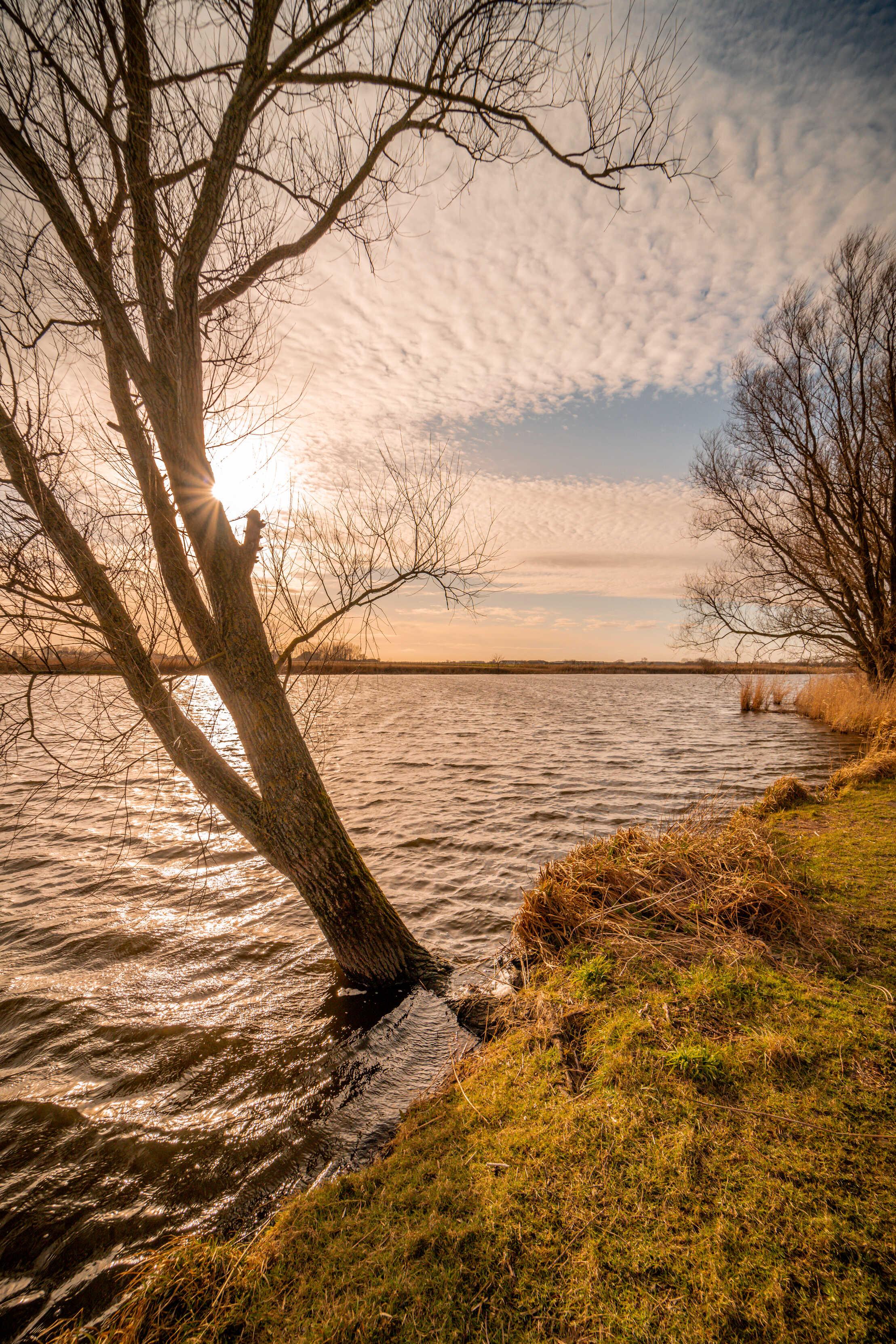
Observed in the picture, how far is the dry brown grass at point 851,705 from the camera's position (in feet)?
39.2

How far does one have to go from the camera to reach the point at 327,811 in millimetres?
3887

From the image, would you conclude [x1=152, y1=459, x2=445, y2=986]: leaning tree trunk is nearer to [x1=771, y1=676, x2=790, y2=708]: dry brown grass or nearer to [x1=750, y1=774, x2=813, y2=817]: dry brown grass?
[x1=750, y1=774, x2=813, y2=817]: dry brown grass

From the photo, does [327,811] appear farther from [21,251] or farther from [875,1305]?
[21,251]

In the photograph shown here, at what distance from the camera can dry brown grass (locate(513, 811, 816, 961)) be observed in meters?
3.78

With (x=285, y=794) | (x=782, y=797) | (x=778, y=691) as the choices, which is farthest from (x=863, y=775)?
(x=778, y=691)

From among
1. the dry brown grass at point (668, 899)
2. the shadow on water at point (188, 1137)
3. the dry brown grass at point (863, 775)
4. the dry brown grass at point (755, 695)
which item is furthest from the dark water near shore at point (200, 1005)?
the dry brown grass at point (755, 695)

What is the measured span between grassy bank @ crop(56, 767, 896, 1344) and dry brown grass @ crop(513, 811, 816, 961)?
20 centimetres

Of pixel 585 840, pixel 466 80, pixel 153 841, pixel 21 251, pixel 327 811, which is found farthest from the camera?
pixel 153 841

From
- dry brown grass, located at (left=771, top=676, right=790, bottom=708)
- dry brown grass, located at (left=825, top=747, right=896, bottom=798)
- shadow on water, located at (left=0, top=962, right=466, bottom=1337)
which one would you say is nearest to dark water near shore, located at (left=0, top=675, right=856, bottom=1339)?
shadow on water, located at (left=0, top=962, right=466, bottom=1337)

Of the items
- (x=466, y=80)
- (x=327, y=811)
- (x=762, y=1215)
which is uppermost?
(x=466, y=80)

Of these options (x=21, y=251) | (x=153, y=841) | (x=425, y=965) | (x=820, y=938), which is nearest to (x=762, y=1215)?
(x=820, y=938)

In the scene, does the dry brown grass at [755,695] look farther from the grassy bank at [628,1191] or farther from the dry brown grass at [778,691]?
the grassy bank at [628,1191]

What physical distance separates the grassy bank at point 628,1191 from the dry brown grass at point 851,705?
972 centimetres

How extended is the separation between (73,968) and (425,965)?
10.2ft
